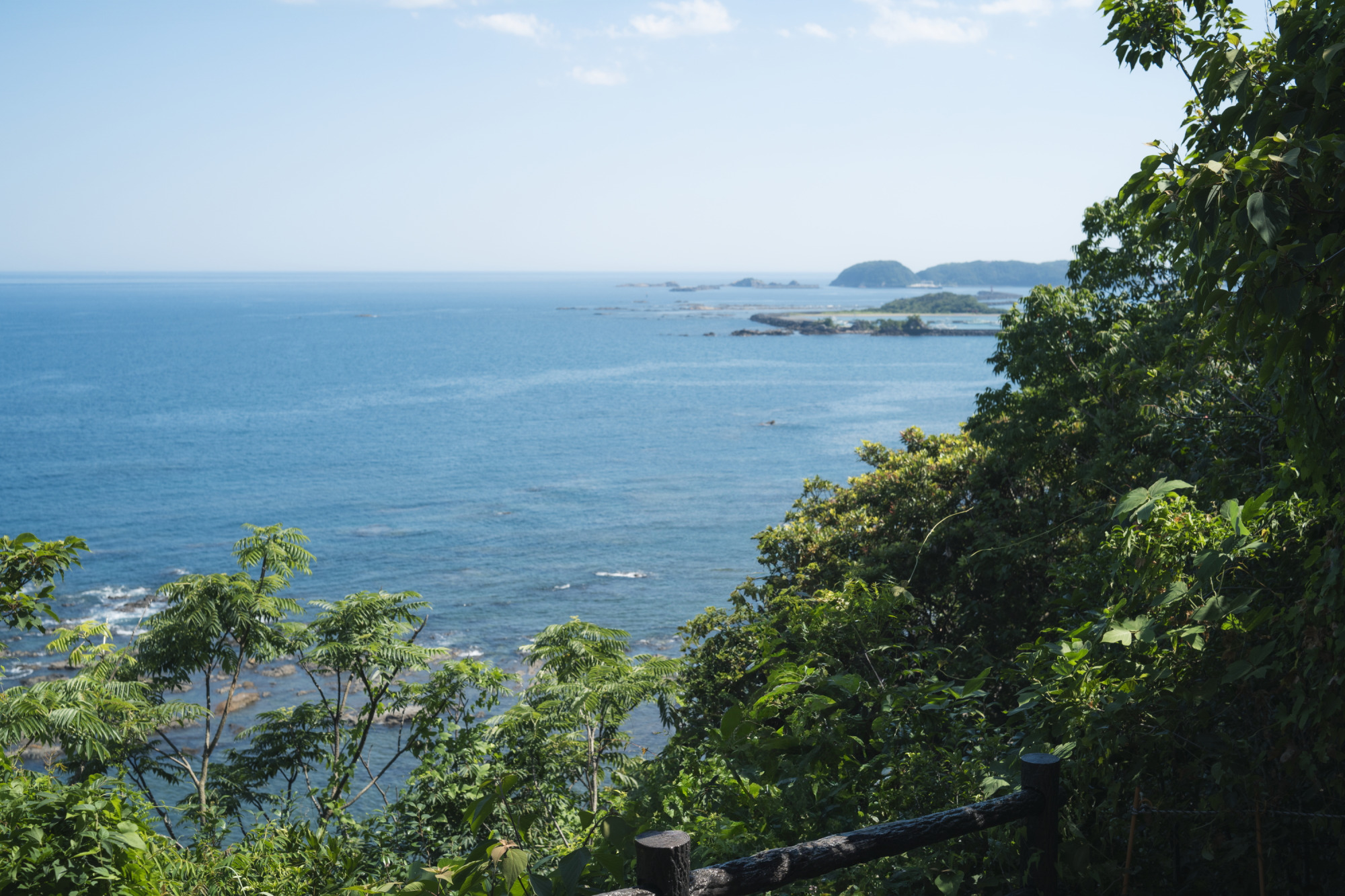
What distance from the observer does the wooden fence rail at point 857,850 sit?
222 centimetres

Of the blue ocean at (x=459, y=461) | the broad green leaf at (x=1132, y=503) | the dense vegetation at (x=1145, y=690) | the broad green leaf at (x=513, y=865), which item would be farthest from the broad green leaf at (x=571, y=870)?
the blue ocean at (x=459, y=461)

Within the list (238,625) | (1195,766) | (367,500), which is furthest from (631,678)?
(367,500)

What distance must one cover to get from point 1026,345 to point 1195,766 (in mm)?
11664

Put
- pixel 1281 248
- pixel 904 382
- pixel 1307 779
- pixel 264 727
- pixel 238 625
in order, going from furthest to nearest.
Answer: pixel 904 382
pixel 264 727
pixel 238 625
pixel 1307 779
pixel 1281 248

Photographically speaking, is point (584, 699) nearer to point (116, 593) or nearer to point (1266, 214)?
point (1266, 214)

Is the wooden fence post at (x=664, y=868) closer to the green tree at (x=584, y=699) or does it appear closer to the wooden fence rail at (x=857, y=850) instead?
the wooden fence rail at (x=857, y=850)

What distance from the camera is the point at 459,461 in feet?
198

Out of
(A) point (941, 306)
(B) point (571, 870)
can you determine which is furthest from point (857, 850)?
(A) point (941, 306)

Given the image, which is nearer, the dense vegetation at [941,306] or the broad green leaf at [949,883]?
the broad green leaf at [949,883]

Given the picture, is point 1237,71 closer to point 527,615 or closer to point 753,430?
point 527,615

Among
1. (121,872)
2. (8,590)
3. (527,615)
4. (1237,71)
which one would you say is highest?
(1237,71)

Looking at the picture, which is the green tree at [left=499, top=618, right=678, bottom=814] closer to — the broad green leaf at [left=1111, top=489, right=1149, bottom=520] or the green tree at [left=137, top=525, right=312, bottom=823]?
the green tree at [left=137, top=525, right=312, bottom=823]

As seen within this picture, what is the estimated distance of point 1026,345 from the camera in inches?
540

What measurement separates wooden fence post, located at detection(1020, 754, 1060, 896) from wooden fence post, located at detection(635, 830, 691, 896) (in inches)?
52.2
